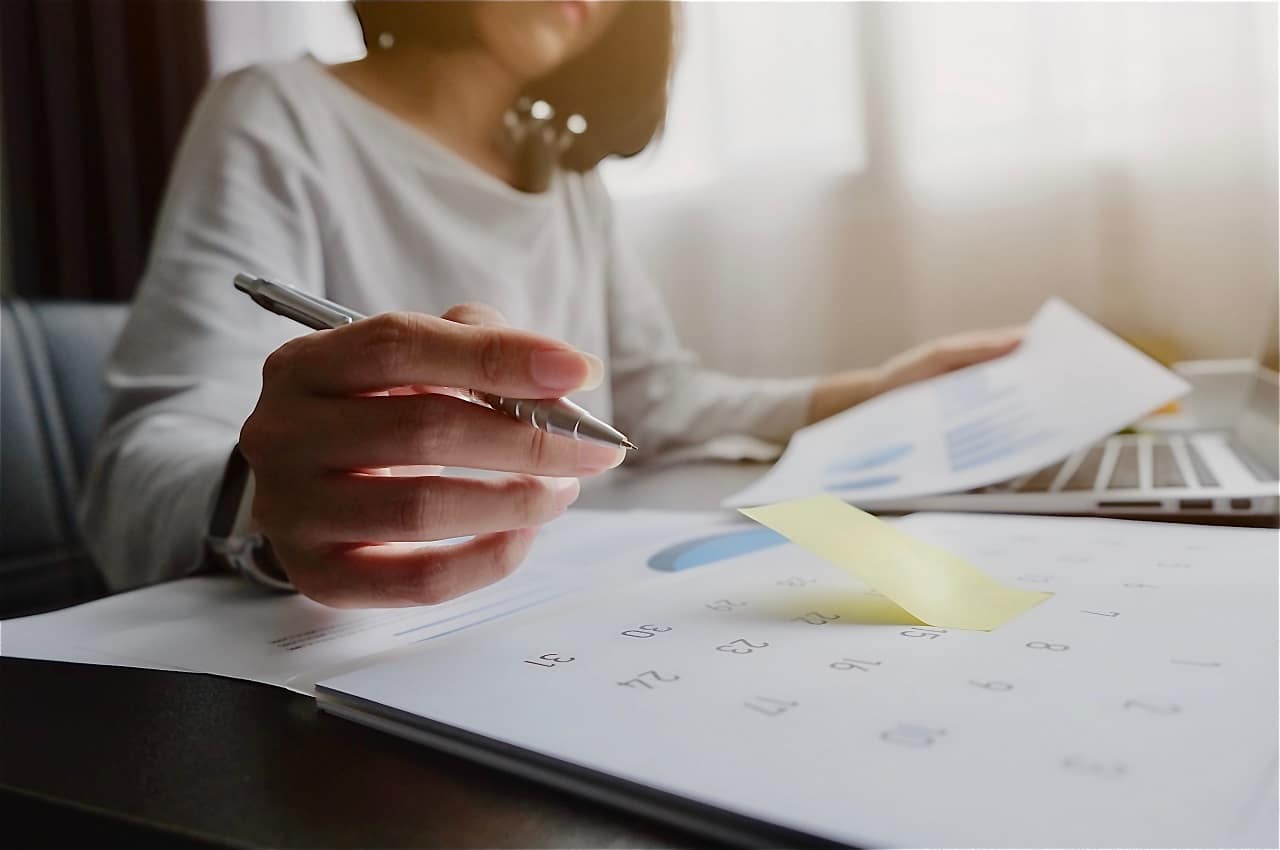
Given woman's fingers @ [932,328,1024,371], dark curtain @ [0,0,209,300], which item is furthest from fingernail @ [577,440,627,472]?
dark curtain @ [0,0,209,300]

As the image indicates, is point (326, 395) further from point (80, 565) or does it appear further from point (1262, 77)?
point (1262, 77)

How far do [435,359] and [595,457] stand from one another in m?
0.05

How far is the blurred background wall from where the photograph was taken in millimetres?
905

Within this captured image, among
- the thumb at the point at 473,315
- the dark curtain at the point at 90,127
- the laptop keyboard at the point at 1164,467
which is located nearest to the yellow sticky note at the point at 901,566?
the thumb at the point at 473,315

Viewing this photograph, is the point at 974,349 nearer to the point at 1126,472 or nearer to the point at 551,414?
the point at 1126,472

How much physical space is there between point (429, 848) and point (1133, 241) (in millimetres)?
1020

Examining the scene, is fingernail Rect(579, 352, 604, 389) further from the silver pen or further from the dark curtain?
the dark curtain

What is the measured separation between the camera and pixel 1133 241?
37.2 inches

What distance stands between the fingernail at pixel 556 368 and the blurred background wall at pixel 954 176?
88cm

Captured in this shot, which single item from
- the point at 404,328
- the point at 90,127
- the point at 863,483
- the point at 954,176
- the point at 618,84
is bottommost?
the point at 863,483

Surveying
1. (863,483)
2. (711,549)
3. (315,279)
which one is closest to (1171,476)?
(863,483)

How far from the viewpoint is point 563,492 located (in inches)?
11.0

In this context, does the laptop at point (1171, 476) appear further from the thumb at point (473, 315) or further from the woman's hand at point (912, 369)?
the thumb at point (473, 315)

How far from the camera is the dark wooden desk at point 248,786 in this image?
143 mm
